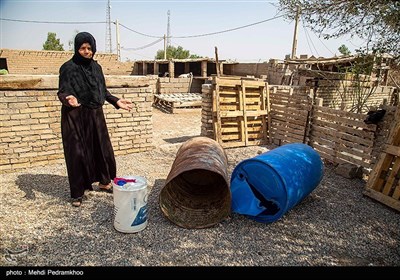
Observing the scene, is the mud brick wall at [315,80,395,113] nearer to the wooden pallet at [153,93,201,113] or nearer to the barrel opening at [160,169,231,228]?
the wooden pallet at [153,93,201,113]

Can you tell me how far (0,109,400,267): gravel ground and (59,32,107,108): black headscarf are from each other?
64.6 inches

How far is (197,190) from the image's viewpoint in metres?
4.68

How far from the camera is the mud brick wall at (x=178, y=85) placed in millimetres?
18109

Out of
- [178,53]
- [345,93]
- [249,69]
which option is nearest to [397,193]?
[345,93]

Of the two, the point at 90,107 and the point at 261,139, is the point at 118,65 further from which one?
the point at 90,107

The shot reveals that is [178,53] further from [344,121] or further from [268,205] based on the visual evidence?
[268,205]

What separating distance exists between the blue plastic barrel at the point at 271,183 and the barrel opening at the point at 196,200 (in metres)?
0.27

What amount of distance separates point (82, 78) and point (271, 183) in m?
3.11

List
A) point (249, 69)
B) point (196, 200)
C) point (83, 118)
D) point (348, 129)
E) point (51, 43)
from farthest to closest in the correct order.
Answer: point (51, 43)
point (249, 69)
point (348, 129)
point (196, 200)
point (83, 118)

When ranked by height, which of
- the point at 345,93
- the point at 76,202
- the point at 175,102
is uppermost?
the point at 345,93

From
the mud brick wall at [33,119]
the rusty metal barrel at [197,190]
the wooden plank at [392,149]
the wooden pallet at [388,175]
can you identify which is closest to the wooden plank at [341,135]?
the wooden pallet at [388,175]

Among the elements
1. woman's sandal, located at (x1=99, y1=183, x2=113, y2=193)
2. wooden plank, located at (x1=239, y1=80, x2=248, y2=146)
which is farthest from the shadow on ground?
wooden plank, located at (x1=239, y1=80, x2=248, y2=146)

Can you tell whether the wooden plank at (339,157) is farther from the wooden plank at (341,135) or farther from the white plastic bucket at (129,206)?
the white plastic bucket at (129,206)
